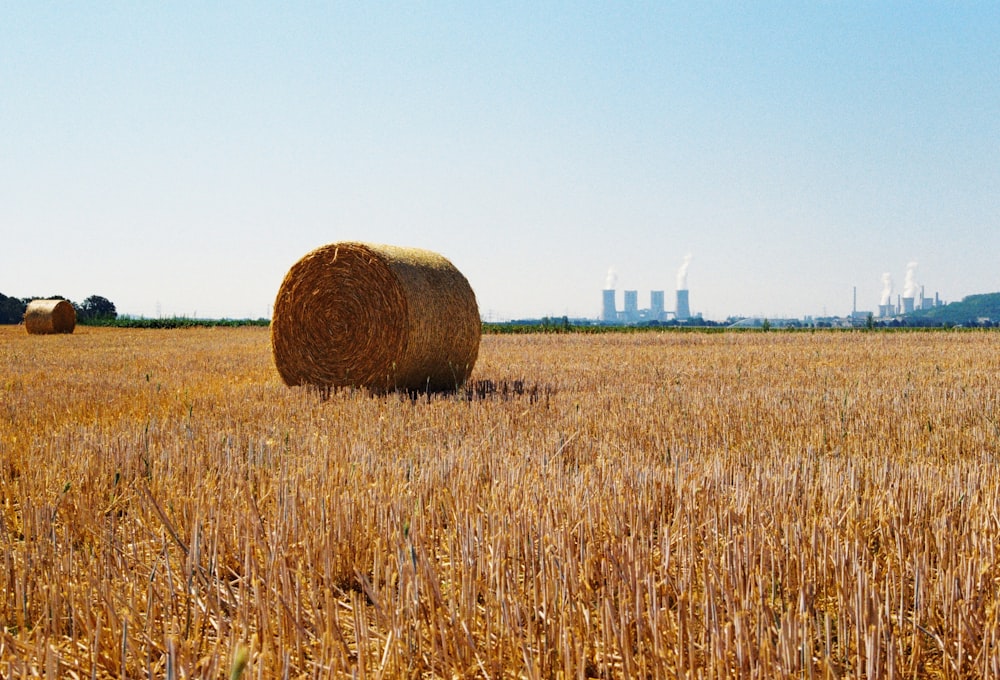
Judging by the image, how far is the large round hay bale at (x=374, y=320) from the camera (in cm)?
962

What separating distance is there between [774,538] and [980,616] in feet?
2.62

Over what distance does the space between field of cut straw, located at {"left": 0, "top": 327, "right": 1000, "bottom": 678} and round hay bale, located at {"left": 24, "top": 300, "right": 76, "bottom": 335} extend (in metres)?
28.2

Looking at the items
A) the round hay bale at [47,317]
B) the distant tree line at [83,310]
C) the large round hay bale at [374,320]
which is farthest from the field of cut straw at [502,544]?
the distant tree line at [83,310]

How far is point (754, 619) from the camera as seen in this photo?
2.41m

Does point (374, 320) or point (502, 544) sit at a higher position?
point (374, 320)

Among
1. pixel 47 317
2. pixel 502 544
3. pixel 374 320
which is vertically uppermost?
pixel 47 317

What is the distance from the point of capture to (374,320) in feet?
31.9

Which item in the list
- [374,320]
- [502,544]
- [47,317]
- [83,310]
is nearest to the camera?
[502,544]

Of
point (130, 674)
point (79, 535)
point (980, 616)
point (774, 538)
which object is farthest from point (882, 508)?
point (79, 535)

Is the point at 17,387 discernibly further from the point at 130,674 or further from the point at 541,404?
the point at 130,674

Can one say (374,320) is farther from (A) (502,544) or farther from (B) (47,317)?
(B) (47,317)

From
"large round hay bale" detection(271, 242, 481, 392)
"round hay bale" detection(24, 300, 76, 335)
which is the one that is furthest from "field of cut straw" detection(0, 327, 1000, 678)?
"round hay bale" detection(24, 300, 76, 335)

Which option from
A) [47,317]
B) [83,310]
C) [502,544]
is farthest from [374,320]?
[83,310]

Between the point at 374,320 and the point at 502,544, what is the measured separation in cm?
700
